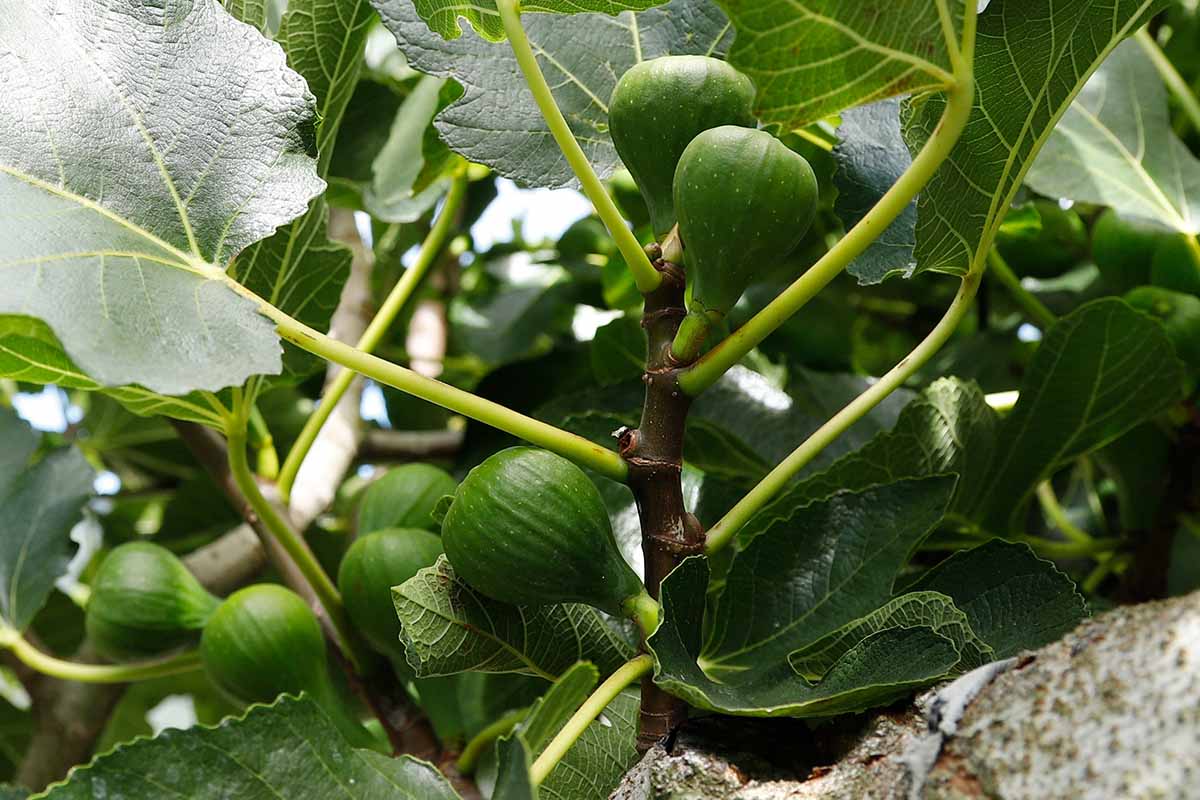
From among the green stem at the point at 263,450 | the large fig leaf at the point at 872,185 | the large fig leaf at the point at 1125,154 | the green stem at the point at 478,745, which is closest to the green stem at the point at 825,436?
the large fig leaf at the point at 872,185

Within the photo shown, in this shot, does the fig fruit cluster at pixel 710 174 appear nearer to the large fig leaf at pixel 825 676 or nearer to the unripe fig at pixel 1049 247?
the large fig leaf at pixel 825 676

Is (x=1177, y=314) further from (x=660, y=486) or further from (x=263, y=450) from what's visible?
(x=263, y=450)

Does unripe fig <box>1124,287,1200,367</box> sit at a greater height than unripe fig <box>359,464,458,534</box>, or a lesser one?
greater

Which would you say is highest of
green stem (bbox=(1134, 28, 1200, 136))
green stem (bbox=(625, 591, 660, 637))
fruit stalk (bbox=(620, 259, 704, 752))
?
green stem (bbox=(1134, 28, 1200, 136))

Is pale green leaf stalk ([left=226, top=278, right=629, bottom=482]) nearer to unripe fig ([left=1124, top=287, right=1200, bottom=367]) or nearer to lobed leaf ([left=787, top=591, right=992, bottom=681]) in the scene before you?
lobed leaf ([left=787, top=591, right=992, bottom=681])

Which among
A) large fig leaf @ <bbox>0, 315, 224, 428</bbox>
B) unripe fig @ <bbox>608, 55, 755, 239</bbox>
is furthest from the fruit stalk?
large fig leaf @ <bbox>0, 315, 224, 428</bbox>

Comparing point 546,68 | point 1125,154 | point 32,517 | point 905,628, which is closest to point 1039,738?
point 905,628
